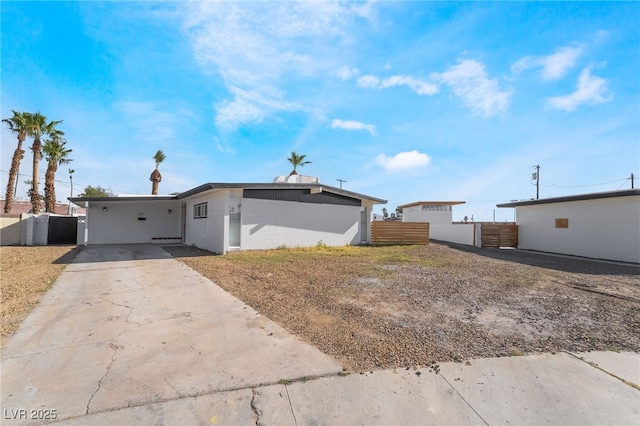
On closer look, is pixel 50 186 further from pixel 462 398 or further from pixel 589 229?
pixel 589 229

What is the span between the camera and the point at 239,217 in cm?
1248

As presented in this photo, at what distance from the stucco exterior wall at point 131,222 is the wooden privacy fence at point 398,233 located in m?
12.4

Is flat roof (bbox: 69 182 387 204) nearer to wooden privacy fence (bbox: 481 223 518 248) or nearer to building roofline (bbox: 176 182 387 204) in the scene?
building roofline (bbox: 176 182 387 204)

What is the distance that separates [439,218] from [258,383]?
2583cm

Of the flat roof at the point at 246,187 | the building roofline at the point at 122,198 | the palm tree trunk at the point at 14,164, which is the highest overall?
the palm tree trunk at the point at 14,164

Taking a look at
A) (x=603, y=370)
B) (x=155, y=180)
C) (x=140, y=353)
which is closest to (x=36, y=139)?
(x=155, y=180)

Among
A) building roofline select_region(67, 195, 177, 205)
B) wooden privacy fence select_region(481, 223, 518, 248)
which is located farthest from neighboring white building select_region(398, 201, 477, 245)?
building roofline select_region(67, 195, 177, 205)

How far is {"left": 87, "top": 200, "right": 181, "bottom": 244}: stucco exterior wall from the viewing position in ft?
54.3

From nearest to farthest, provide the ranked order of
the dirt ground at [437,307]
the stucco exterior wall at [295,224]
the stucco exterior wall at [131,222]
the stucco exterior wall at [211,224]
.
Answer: the dirt ground at [437,307]
the stucco exterior wall at [211,224]
the stucco exterior wall at [295,224]
the stucco exterior wall at [131,222]

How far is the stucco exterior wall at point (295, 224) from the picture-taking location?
42.1ft

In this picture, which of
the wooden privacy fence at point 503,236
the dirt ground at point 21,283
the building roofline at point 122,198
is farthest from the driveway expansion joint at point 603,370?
the building roofline at point 122,198

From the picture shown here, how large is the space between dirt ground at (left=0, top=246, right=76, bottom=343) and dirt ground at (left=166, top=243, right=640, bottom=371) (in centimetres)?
322

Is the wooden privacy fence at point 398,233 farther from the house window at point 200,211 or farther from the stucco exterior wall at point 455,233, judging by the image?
the house window at point 200,211

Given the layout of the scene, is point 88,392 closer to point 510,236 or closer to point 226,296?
point 226,296
